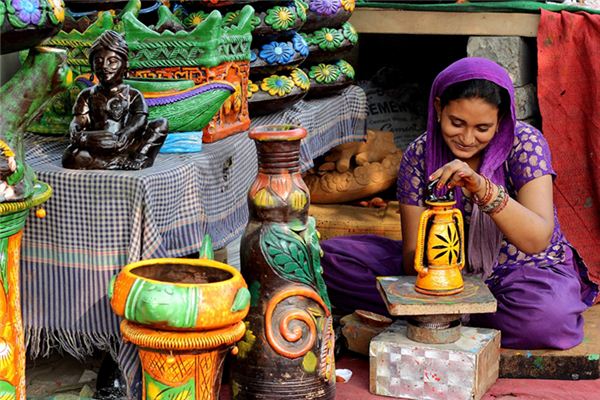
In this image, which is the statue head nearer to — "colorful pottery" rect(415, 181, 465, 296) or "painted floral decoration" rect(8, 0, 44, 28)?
"painted floral decoration" rect(8, 0, 44, 28)

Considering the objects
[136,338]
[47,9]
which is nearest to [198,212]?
[136,338]

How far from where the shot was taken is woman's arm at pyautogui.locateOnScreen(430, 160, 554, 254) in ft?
11.5

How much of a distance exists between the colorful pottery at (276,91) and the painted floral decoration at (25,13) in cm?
201

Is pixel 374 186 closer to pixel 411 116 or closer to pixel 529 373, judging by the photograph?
pixel 411 116

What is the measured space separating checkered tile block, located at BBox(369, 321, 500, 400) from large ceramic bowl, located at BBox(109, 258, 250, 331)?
0.86m

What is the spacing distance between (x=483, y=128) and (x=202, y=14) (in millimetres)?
1432

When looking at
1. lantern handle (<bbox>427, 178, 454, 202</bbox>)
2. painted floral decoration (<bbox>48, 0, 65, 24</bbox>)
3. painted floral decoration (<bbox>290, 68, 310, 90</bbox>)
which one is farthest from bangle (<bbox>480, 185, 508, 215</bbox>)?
painted floral decoration (<bbox>48, 0, 65, 24</bbox>)

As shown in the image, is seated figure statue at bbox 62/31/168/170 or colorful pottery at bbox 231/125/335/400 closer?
colorful pottery at bbox 231/125/335/400

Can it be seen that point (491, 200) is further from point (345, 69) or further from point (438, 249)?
point (345, 69)

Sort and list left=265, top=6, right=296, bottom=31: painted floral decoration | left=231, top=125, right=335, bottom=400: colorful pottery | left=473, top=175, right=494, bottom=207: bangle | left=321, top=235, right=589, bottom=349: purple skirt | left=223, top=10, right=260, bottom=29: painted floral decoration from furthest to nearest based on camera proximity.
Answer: left=265, top=6, right=296, bottom=31: painted floral decoration < left=223, top=10, right=260, bottom=29: painted floral decoration < left=321, top=235, right=589, bottom=349: purple skirt < left=473, top=175, right=494, bottom=207: bangle < left=231, top=125, right=335, bottom=400: colorful pottery

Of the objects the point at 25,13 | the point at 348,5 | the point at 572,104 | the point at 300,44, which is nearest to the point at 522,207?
the point at 300,44

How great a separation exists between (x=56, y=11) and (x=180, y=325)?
3.02 feet

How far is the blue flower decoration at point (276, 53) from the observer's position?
4.70m

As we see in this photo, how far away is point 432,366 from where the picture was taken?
349 cm
